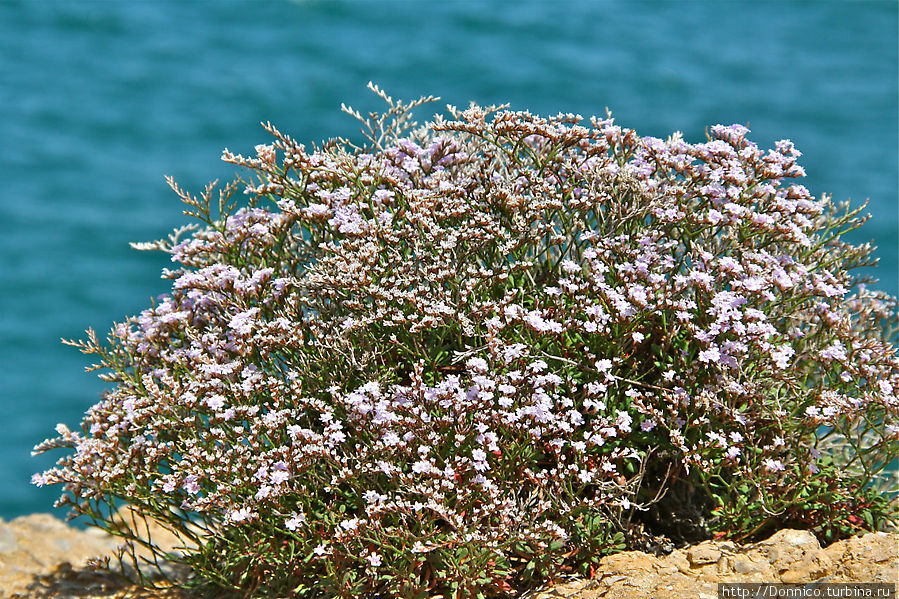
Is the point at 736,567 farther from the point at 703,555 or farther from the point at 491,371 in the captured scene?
the point at 491,371

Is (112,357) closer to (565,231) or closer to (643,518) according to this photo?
(565,231)

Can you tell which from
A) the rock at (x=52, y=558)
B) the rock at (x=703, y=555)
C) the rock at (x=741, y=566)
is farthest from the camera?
the rock at (x=52, y=558)

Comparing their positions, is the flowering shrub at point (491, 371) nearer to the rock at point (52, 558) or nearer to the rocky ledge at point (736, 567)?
the rocky ledge at point (736, 567)

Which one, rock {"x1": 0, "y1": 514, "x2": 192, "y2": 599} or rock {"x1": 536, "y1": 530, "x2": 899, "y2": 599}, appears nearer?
rock {"x1": 536, "y1": 530, "x2": 899, "y2": 599}

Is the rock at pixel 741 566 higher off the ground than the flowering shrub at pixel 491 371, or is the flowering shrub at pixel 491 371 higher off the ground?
the flowering shrub at pixel 491 371

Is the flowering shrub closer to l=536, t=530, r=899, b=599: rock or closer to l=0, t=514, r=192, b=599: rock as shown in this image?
l=536, t=530, r=899, b=599: rock

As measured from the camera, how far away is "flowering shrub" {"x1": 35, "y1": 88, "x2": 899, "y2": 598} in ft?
14.6

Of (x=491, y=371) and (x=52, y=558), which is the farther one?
(x=52, y=558)

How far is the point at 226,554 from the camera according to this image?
16.7ft

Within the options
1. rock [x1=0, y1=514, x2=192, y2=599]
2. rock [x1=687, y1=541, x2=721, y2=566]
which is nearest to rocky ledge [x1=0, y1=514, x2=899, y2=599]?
rock [x1=687, y1=541, x2=721, y2=566]

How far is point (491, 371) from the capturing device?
4.50 metres

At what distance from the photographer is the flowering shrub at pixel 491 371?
14.6 feet

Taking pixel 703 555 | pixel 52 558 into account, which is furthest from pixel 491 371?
pixel 52 558

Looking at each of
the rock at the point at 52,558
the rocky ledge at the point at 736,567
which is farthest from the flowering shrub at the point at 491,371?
the rock at the point at 52,558
